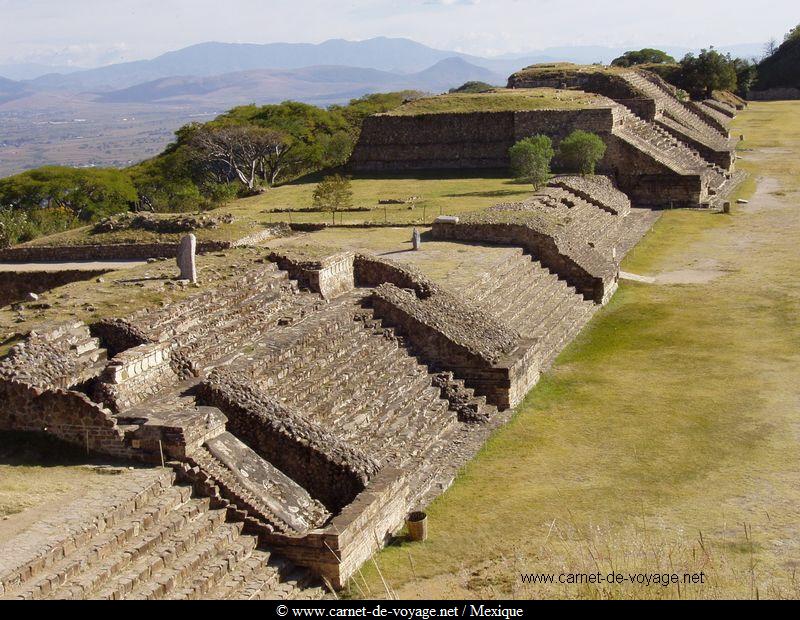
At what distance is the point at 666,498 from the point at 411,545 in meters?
3.08

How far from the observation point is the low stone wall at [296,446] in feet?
36.6

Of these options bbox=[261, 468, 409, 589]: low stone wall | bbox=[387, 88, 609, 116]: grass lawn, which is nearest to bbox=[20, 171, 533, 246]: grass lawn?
bbox=[387, 88, 609, 116]: grass lawn

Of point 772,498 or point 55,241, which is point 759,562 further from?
point 55,241

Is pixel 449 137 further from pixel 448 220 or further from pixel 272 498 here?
pixel 272 498

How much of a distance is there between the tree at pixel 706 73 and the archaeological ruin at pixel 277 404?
43.6 metres

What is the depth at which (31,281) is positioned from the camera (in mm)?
18281

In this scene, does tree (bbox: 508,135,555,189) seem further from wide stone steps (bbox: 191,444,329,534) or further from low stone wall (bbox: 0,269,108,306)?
wide stone steps (bbox: 191,444,329,534)

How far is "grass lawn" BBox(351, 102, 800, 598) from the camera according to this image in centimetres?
958

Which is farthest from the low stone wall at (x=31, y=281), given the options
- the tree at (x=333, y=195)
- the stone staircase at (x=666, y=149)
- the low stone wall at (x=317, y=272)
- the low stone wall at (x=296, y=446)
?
the stone staircase at (x=666, y=149)

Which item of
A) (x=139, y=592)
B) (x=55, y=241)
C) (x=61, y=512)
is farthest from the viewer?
(x=55, y=241)

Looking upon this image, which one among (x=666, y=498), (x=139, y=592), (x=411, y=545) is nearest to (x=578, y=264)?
(x=666, y=498)

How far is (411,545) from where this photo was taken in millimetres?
10523

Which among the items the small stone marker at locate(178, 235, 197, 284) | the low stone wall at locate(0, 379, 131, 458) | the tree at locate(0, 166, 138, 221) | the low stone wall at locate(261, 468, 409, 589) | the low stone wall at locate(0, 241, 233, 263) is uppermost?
the small stone marker at locate(178, 235, 197, 284)

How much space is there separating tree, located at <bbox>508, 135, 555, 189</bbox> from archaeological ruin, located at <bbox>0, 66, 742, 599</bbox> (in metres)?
8.43
